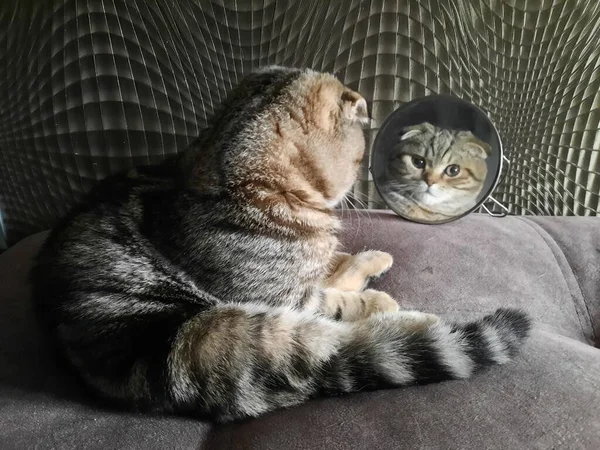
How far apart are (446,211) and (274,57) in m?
0.66

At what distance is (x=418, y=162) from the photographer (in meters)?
1.21

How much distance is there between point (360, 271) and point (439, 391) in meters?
0.41

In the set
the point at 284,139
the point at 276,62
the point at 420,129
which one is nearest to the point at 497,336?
the point at 284,139

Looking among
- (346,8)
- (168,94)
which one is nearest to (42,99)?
(168,94)

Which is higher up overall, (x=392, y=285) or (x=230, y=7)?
(x=230, y=7)

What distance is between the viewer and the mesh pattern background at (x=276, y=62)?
4.15ft

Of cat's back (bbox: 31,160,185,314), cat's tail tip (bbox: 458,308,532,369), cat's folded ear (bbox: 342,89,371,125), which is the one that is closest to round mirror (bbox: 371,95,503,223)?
cat's folded ear (bbox: 342,89,371,125)

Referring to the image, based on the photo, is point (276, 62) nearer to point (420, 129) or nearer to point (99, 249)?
point (420, 129)

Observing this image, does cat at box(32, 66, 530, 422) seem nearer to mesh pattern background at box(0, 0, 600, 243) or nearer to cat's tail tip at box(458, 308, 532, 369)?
cat's tail tip at box(458, 308, 532, 369)

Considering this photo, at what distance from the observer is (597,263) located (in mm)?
1049

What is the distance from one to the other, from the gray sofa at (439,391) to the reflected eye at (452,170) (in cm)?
18

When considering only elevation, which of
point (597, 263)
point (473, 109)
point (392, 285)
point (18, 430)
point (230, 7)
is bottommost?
point (18, 430)

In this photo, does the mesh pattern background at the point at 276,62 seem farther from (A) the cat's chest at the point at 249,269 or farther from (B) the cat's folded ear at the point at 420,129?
(A) the cat's chest at the point at 249,269

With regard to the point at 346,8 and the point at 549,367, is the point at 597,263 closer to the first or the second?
the point at 549,367
